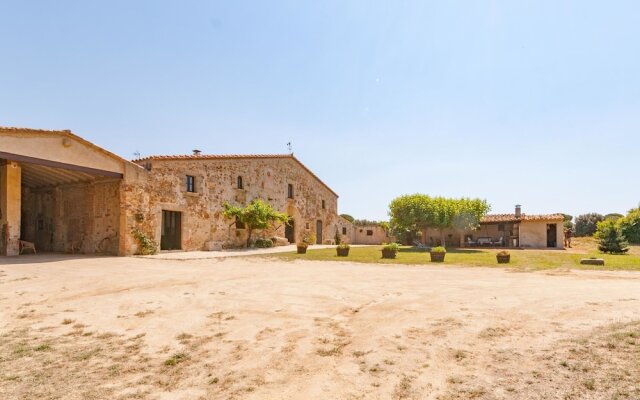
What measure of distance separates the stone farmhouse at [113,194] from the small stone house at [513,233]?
1701 centimetres

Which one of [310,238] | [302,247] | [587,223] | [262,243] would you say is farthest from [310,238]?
[587,223]

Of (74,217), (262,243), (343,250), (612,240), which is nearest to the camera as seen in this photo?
(343,250)

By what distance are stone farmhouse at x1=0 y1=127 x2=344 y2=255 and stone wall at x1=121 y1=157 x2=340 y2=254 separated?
0.18 ft

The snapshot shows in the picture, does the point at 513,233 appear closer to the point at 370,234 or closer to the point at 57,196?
the point at 370,234

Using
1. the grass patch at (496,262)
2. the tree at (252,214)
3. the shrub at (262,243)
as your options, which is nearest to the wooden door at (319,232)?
the tree at (252,214)

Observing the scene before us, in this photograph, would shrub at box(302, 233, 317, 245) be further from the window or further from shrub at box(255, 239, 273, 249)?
the window

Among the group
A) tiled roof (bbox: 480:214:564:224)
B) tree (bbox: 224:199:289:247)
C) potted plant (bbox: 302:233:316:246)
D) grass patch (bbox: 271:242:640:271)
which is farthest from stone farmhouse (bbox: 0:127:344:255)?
tiled roof (bbox: 480:214:564:224)

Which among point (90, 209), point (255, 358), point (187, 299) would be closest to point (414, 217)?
point (90, 209)

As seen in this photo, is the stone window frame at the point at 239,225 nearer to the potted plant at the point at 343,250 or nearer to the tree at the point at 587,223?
the potted plant at the point at 343,250

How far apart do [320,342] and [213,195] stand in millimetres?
19260

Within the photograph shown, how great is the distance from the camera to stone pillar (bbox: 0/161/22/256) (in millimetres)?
14836

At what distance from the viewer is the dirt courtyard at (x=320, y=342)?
3305mm

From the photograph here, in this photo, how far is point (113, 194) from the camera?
17.7m

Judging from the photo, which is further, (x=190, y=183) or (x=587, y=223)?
(x=587, y=223)
